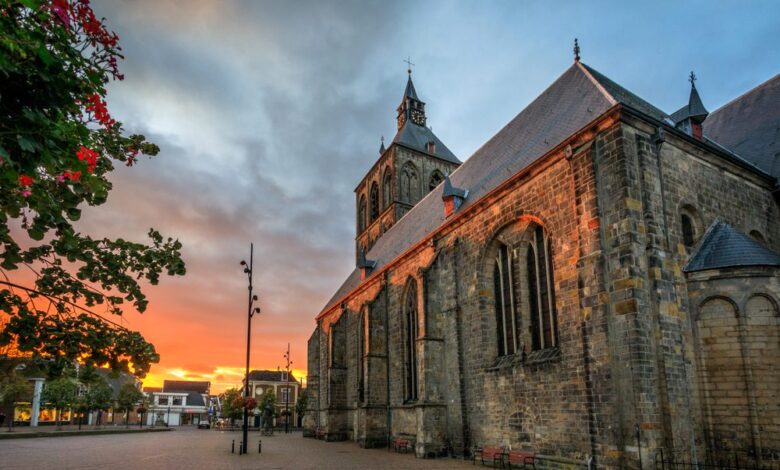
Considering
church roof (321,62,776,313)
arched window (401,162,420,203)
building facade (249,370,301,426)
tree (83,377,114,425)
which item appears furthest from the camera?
building facade (249,370,301,426)

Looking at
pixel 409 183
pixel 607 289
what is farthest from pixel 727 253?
pixel 409 183

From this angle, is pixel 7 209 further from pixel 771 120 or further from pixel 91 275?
pixel 771 120

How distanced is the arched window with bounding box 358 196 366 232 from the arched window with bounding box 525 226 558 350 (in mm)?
29878

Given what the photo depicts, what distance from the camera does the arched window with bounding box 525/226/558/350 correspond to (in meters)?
15.2

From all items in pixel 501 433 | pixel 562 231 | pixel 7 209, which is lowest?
pixel 501 433

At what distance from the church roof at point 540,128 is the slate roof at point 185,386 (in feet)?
319

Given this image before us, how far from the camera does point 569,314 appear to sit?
13867 millimetres

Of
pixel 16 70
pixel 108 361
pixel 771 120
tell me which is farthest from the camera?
pixel 771 120

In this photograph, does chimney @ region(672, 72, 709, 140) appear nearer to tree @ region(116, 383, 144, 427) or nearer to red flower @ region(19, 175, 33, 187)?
red flower @ region(19, 175, 33, 187)

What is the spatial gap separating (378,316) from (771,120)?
17.6 metres

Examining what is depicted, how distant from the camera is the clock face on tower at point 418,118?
4434 centimetres

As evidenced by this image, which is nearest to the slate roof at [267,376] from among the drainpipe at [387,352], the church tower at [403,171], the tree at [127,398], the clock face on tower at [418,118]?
the tree at [127,398]

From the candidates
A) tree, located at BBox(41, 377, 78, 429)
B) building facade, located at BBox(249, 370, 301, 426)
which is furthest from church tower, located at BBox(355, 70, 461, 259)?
building facade, located at BBox(249, 370, 301, 426)

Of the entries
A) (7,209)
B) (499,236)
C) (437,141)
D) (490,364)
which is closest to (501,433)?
(490,364)
